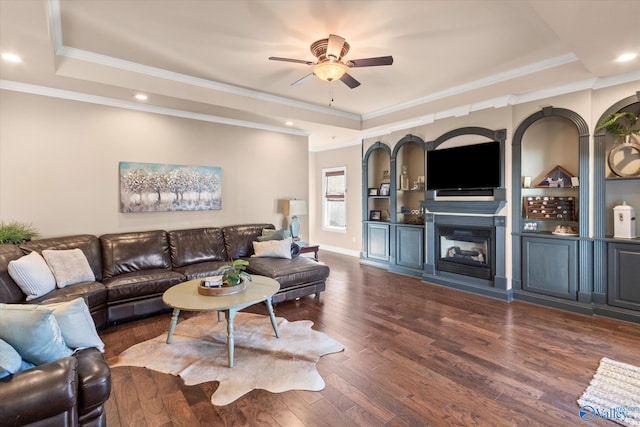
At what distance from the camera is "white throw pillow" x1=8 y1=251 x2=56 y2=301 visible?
2.92 metres

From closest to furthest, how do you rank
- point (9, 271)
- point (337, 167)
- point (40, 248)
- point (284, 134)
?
point (9, 271)
point (40, 248)
point (284, 134)
point (337, 167)

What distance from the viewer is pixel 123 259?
398 cm

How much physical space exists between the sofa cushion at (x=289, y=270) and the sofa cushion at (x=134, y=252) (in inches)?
47.7

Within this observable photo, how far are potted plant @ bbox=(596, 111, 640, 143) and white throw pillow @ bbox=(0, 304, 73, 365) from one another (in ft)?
17.6

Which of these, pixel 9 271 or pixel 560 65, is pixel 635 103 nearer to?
pixel 560 65

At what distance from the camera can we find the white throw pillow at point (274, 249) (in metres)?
4.78

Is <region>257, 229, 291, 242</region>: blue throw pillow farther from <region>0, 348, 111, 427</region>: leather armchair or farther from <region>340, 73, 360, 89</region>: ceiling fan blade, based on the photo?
<region>0, 348, 111, 427</region>: leather armchair

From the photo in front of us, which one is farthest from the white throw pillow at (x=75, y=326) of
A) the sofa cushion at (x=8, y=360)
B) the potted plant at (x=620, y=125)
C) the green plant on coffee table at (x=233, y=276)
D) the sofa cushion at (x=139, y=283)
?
the potted plant at (x=620, y=125)

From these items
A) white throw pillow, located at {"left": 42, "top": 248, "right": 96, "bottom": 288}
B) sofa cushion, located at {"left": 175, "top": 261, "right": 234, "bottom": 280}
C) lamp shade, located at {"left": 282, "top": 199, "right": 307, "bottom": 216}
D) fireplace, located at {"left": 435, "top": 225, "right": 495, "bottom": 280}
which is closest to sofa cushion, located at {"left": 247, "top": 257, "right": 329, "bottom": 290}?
sofa cushion, located at {"left": 175, "top": 261, "right": 234, "bottom": 280}

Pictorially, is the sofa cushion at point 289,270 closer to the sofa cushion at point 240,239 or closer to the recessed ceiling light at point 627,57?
the sofa cushion at point 240,239

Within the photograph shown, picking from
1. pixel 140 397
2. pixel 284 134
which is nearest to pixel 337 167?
pixel 284 134

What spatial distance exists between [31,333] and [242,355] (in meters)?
1.60

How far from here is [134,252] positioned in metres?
4.09

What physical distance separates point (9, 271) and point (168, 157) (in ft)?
7.77
